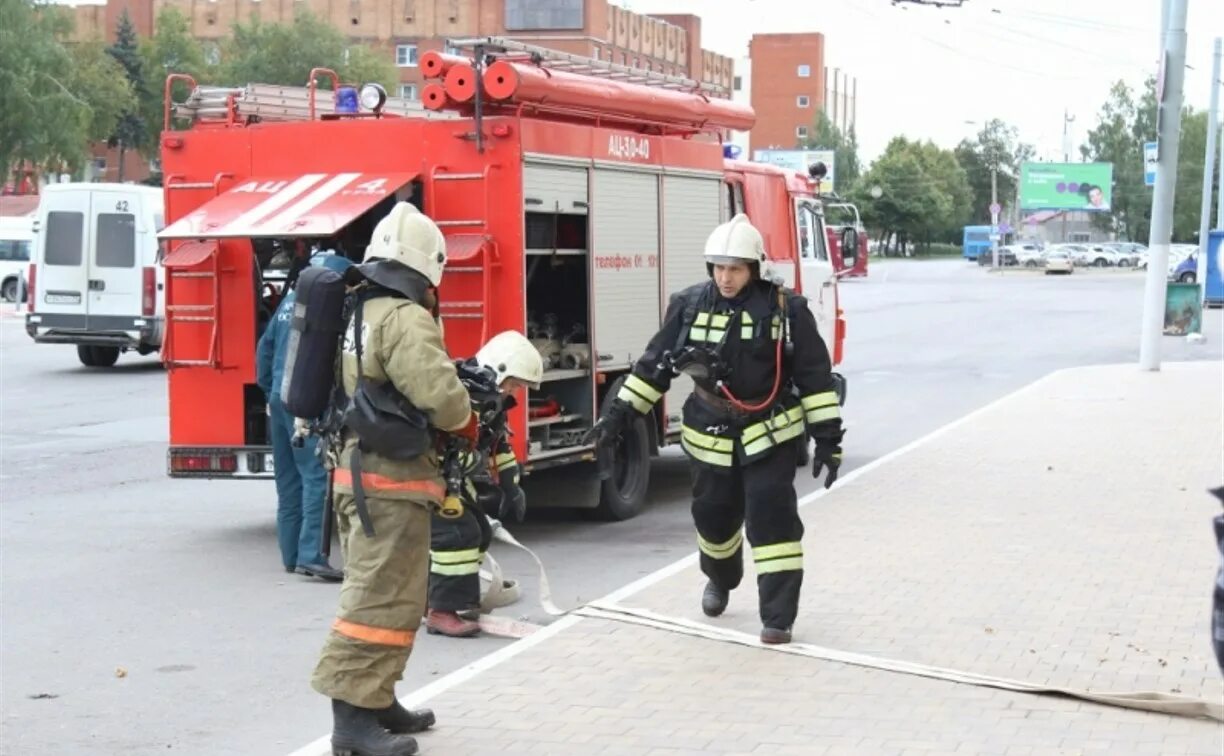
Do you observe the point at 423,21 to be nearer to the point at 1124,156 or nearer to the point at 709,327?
the point at 1124,156

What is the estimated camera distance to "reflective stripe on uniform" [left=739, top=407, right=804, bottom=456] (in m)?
8.02

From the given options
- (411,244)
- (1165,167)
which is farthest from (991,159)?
(411,244)

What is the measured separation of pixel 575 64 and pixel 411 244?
5822mm

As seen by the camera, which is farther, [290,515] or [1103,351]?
[1103,351]

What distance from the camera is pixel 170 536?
38.6ft

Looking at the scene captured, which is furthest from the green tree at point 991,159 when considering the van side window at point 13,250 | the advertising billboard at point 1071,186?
the van side window at point 13,250

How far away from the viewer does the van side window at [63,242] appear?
25578 mm

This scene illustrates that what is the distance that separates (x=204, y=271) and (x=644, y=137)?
3134 millimetres

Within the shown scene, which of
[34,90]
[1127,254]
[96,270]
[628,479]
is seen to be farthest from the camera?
[1127,254]

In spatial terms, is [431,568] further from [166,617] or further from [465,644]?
[166,617]

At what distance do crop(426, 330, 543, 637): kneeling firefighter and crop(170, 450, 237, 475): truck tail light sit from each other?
296 cm

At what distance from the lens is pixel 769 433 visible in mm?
8016

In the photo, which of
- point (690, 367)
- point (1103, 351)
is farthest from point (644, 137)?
point (1103, 351)

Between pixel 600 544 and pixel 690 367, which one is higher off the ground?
pixel 690 367
